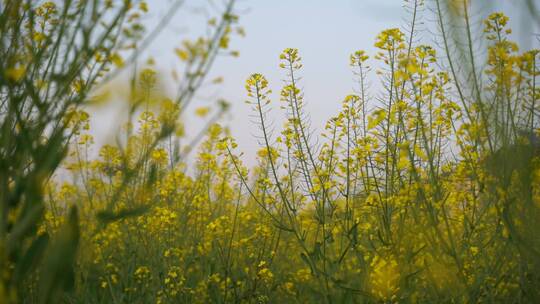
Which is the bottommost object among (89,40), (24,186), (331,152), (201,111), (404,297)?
(404,297)

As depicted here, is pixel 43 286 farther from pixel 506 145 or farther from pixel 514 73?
Result: pixel 514 73

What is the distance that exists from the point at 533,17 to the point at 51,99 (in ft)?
3.83

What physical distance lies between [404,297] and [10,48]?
80.8 inches

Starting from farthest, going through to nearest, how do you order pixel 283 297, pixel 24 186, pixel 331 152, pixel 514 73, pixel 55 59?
pixel 283 297 < pixel 331 152 < pixel 514 73 < pixel 55 59 < pixel 24 186

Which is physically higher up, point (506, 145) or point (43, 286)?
point (506, 145)

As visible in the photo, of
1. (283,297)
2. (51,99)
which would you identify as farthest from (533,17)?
(283,297)

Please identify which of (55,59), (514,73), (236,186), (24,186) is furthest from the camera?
(236,186)

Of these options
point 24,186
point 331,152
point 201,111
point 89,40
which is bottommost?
point 24,186

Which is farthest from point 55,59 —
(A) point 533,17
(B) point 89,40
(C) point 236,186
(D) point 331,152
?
(C) point 236,186

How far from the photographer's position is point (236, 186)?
15.9ft

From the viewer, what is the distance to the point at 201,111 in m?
1.46

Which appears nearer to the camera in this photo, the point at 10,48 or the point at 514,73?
the point at 10,48

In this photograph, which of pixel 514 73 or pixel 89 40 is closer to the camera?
pixel 89 40

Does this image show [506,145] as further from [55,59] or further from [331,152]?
[331,152]
